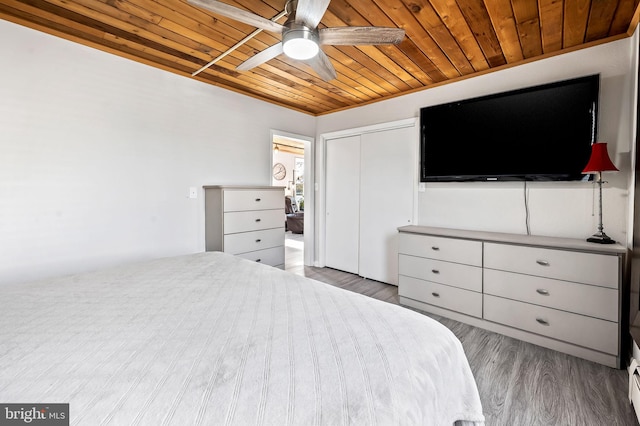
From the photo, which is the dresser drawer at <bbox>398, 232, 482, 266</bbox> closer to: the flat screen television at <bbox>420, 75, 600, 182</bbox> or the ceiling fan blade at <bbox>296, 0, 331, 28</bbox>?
the flat screen television at <bbox>420, 75, 600, 182</bbox>

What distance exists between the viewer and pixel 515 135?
2539mm

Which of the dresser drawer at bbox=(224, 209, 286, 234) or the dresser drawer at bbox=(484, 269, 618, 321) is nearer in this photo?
the dresser drawer at bbox=(484, 269, 618, 321)

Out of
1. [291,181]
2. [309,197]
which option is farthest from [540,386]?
[291,181]

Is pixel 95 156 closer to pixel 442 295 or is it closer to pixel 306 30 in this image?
pixel 306 30

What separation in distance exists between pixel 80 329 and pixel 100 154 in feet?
6.37

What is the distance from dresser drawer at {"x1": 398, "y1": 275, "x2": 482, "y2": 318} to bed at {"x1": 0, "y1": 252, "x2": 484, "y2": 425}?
5.59ft

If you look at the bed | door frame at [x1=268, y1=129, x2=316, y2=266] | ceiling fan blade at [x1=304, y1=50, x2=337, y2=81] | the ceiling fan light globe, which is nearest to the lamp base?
the bed

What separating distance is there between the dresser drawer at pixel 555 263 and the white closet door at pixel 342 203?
75.0 inches

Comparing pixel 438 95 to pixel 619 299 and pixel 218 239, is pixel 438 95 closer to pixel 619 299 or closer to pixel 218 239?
pixel 619 299

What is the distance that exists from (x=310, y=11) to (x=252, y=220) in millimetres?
2092

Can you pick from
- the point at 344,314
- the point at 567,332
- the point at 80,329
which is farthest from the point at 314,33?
the point at 567,332

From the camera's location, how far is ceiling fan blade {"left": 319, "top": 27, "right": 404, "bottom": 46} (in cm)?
154

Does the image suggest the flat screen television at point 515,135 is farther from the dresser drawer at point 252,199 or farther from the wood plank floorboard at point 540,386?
the dresser drawer at point 252,199

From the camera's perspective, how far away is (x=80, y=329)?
995 millimetres
